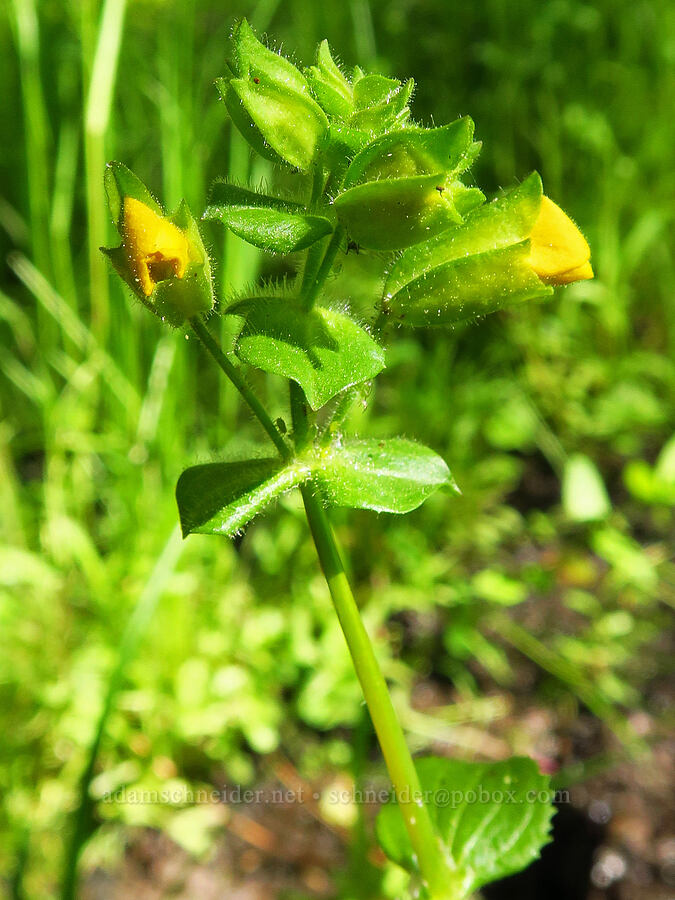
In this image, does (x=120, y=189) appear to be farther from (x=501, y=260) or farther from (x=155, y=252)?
(x=501, y=260)

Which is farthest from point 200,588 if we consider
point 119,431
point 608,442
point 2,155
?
point 2,155

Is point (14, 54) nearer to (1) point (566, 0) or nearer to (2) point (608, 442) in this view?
(1) point (566, 0)

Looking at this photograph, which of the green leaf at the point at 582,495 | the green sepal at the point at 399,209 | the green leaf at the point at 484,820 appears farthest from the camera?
the green leaf at the point at 582,495

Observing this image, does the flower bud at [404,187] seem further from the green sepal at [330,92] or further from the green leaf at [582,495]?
the green leaf at [582,495]

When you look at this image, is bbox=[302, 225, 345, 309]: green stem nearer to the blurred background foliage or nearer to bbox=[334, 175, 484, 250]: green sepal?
bbox=[334, 175, 484, 250]: green sepal

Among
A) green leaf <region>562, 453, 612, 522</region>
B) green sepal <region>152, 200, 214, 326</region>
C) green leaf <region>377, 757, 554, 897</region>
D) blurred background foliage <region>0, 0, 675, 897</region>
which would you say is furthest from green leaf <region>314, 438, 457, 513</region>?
green leaf <region>562, 453, 612, 522</region>

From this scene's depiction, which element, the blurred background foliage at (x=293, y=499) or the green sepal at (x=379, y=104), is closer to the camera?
the green sepal at (x=379, y=104)

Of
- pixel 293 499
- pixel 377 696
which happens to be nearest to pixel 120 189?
pixel 377 696

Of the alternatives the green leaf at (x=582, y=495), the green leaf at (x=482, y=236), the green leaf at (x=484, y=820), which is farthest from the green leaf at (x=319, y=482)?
the green leaf at (x=582, y=495)
